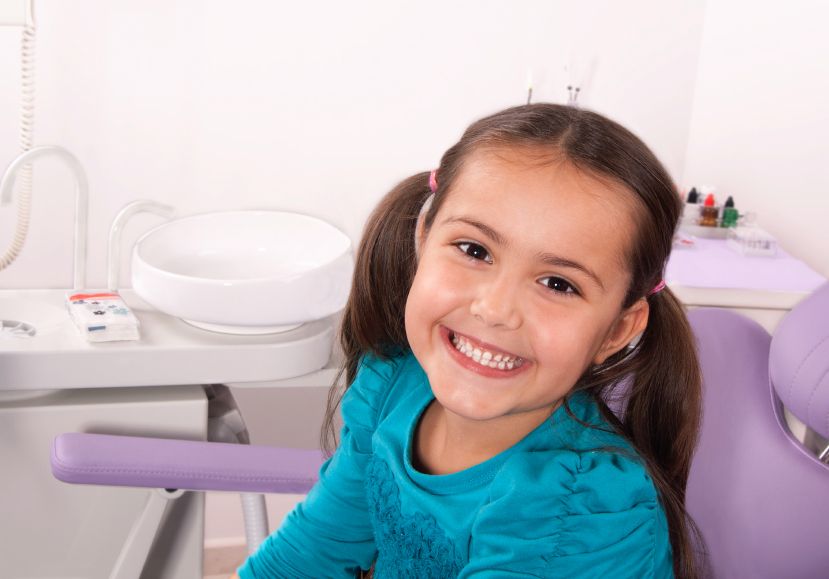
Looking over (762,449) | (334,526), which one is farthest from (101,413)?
(762,449)

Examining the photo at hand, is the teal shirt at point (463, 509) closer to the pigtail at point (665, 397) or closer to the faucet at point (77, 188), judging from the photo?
the pigtail at point (665, 397)

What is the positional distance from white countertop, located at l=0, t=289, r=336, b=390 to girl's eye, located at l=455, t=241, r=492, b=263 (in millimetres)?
553

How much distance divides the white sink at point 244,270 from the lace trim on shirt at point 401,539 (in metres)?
0.37

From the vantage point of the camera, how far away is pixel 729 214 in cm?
174

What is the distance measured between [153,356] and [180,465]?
0.22m

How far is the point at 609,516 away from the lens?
66 centimetres

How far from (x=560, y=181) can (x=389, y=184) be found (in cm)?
112

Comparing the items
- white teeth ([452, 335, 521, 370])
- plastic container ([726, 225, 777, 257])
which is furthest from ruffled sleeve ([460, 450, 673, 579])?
plastic container ([726, 225, 777, 257])

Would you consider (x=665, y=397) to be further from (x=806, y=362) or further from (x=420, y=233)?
(x=420, y=233)

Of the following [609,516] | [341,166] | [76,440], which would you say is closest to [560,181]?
[609,516]

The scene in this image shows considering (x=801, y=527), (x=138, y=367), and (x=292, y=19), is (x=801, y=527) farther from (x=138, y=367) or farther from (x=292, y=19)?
(x=292, y=19)

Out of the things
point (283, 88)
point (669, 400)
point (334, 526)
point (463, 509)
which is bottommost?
point (334, 526)

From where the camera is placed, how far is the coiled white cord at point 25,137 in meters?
1.42

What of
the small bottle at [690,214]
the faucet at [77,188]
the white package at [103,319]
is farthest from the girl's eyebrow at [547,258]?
the small bottle at [690,214]
